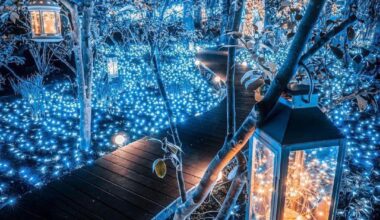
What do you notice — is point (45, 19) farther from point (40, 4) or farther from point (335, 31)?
point (335, 31)

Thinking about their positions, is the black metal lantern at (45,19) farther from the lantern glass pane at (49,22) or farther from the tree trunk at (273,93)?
the tree trunk at (273,93)

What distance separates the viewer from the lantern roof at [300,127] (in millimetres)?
1003

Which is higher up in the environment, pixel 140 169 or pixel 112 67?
pixel 112 67

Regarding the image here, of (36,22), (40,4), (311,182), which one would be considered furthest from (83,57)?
(311,182)

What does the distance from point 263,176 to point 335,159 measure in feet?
1.14

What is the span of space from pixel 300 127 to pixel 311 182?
0.60 metres

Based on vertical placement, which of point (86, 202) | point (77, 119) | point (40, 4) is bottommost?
point (77, 119)

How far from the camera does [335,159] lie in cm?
111

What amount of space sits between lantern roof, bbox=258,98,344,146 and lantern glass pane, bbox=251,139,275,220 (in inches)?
5.4

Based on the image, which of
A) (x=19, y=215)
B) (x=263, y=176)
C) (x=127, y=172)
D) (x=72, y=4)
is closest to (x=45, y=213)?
(x=19, y=215)


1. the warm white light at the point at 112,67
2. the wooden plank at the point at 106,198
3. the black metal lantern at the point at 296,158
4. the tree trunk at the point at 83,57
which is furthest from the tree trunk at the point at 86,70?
the black metal lantern at the point at 296,158

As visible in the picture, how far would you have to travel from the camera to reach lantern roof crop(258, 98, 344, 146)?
100cm

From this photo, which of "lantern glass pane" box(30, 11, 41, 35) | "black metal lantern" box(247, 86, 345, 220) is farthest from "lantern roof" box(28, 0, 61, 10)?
"black metal lantern" box(247, 86, 345, 220)

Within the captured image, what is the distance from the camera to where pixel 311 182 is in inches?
56.9
